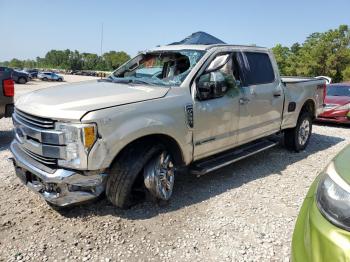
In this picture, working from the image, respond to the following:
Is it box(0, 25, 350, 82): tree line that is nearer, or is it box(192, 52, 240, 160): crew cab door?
box(192, 52, 240, 160): crew cab door

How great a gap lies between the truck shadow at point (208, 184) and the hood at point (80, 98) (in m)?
1.20

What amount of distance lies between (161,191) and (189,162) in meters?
0.55

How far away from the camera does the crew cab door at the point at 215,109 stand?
395cm

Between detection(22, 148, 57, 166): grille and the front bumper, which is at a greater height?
the front bumper

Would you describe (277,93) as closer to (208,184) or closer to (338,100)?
(208,184)

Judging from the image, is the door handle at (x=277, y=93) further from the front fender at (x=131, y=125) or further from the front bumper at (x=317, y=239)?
the front bumper at (x=317, y=239)

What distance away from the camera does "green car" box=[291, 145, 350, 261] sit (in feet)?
5.15

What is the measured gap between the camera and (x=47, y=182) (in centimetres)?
315

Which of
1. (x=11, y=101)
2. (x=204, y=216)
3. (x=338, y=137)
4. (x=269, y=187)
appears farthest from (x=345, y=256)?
(x=338, y=137)

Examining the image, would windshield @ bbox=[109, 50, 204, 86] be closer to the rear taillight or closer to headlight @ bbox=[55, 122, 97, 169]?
headlight @ bbox=[55, 122, 97, 169]

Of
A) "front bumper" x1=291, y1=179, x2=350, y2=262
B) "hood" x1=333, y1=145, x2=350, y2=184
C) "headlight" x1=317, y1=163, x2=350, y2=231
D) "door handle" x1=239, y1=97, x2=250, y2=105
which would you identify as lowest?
"front bumper" x1=291, y1=179, x2=350, y2=262

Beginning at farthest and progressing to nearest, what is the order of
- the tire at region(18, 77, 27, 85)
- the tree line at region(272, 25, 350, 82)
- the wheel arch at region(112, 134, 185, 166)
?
the tree line at region(272, 25, 350, 82), the tire at region(18, 77, 27, 85), the wheel arch at region(112, 134, 185, 166)

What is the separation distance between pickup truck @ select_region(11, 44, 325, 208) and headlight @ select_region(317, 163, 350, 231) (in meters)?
1.92

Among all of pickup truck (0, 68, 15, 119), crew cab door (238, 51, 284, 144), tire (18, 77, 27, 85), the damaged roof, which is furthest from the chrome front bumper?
tire (18, 77, 27, 85)
